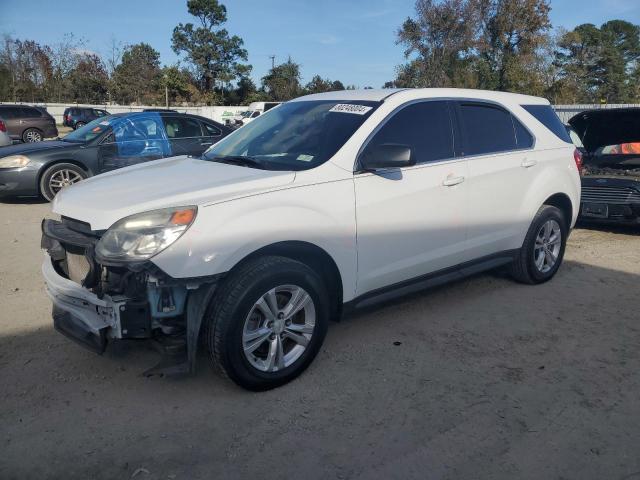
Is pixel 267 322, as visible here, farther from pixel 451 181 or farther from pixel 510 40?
pixel 510 40

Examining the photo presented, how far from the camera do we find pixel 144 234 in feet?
9.20

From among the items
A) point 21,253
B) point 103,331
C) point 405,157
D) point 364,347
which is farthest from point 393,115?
point 21,253

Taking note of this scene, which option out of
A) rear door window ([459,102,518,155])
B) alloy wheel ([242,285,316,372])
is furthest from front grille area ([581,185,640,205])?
alloy wheel ([242,285,316,372])

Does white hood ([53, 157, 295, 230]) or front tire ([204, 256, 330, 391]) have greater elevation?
A: white hood ([53, 157, 295, 230])

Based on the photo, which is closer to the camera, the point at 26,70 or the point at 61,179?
the point at 61,179

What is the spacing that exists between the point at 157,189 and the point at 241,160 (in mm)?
778

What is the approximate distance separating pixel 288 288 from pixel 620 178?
5.74 m

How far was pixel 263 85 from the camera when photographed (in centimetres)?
5981

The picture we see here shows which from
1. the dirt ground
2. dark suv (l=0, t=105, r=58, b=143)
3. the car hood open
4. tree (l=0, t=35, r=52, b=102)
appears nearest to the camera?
the dirt ground

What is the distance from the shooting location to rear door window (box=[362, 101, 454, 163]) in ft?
12.6

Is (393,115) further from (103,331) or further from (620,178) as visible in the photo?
(620,178)

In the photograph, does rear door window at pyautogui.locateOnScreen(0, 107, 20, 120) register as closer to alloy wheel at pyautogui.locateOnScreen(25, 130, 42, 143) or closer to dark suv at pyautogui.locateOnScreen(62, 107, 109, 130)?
alloy wheel at pyautogui.locateOnScreen(25, 130, 42, 143)

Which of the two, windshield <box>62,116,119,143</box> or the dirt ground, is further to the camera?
windshield <box>62,116,119,143</box>

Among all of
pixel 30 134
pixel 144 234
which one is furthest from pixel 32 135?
pixel 144 234
